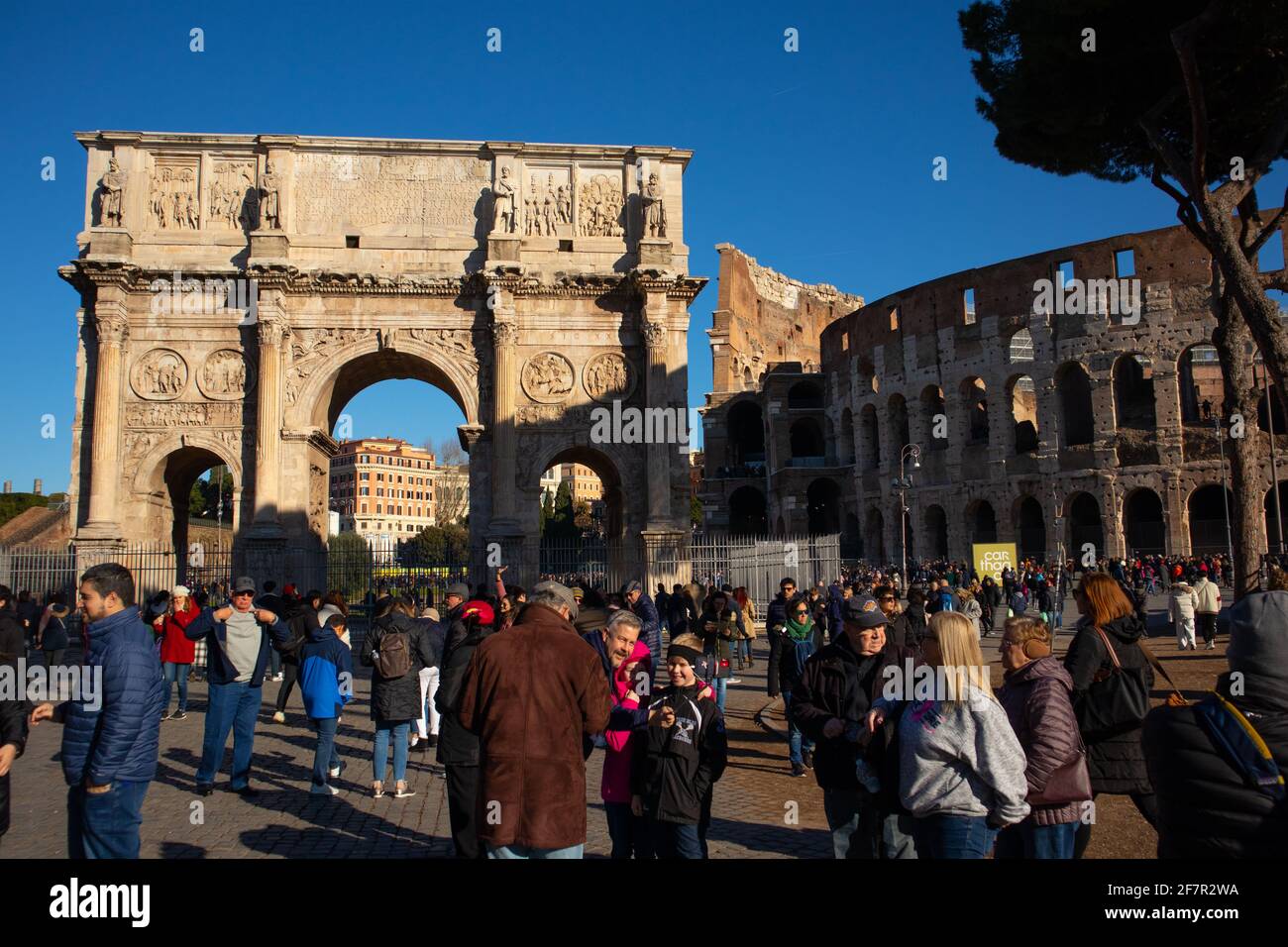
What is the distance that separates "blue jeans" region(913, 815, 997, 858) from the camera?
3467 mm

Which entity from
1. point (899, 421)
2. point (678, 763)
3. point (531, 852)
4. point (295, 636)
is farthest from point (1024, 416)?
point (531, 852)

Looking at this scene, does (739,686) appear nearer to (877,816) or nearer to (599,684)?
(877,816)

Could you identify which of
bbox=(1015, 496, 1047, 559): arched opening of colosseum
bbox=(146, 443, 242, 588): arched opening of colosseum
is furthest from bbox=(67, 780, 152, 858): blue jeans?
bbox=(1015, 496, 1047, 559): arched opening of colosseum

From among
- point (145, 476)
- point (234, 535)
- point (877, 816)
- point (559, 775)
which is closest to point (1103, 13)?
point (877, 816)

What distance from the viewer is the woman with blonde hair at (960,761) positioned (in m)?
3.41

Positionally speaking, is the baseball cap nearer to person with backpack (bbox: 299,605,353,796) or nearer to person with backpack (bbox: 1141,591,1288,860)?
person with backpack (bbox: 1141,591,1288,860)

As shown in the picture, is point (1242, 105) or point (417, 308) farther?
point (417, 308)

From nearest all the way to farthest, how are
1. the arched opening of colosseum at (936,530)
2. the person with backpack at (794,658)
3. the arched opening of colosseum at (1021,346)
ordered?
the person with backpack at (794,658) → the arched opening of colosseum at (1021,346) → the arched opening of colosseum at (936,530)

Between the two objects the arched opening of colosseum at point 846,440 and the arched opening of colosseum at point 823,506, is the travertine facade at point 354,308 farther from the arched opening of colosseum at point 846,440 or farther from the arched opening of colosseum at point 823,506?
the arched opening of colosseum at point 823,506

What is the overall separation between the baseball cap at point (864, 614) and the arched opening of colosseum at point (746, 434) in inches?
1821

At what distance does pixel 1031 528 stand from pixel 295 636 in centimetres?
3386

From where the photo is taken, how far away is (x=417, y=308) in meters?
20.2

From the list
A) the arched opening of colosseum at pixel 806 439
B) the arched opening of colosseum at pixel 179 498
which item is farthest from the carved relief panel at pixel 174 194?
the arched opening of colosseum at pixel 806 439
